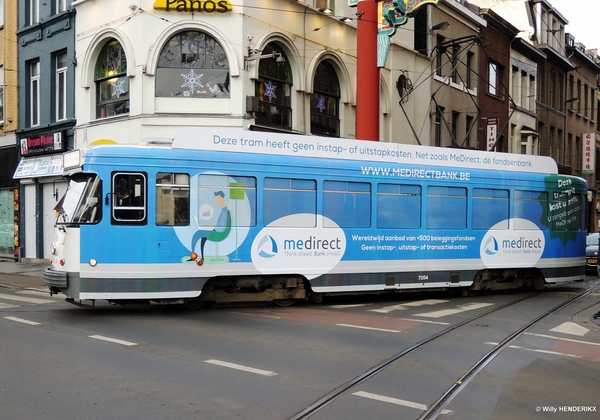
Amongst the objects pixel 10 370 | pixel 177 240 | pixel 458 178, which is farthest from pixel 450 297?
pixel 10 370

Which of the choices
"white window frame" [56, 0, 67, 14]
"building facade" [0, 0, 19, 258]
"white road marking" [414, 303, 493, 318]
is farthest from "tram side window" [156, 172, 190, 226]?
"building facade" [0, 0, 19, 258]

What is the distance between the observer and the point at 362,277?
13.5 m

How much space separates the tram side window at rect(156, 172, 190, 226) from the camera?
11.5 m

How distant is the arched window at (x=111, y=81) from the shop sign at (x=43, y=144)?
6.80 feet

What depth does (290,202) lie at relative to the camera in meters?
12.8

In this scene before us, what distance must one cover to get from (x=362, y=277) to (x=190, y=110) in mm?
8661

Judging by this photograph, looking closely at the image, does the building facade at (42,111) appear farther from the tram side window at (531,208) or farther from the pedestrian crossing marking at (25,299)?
the tram side window at (531,208)

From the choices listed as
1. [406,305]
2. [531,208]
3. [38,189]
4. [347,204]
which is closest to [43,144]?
[38,189]

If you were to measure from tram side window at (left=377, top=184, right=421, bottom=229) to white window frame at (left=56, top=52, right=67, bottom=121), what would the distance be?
46.2 feet

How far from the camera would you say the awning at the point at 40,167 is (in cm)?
2289

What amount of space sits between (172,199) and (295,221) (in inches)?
97.1

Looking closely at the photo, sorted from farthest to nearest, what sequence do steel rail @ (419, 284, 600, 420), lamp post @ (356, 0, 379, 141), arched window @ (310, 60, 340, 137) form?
arched window @ (310, 60, 340, 137), lamp post @ (356, 0, 379, 141), steel rail @ (419, 284, 600, 420)

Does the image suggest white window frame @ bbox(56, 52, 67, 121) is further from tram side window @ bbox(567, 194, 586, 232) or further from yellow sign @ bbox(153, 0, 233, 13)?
tram side window @ bbox(567, 194, 586, 232)

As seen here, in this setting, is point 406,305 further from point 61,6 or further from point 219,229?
point 61,6
